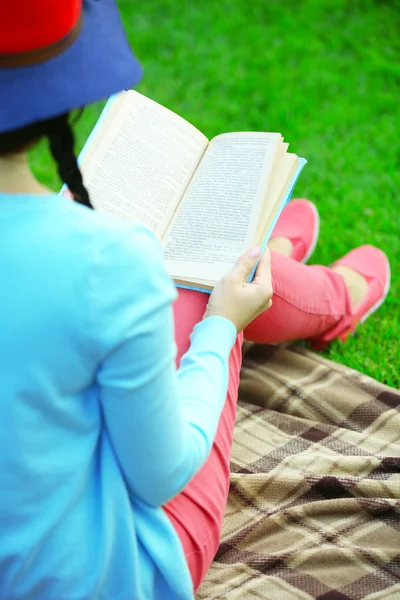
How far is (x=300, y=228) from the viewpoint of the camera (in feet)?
7.06

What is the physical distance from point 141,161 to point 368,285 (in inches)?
Answer: 32.8

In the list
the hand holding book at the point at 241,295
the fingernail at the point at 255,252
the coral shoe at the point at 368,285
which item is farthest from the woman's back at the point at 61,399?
the coral shoe at the point at 368,285

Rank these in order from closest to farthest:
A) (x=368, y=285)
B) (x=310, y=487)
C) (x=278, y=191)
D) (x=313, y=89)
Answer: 1. (x=278, y=191)
2. (x=310, y=487)
3. (x=368, y=285)
4. (x=313, y=89)

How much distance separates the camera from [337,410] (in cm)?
168

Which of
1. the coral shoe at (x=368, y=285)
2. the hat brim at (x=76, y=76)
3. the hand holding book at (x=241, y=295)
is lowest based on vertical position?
the coral shoe at (x=368, y=285)

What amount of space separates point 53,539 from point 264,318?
0.83 m

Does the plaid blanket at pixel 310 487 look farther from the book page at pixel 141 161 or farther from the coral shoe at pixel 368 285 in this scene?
the book page at pixel 141 161

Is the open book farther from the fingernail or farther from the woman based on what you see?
the woman

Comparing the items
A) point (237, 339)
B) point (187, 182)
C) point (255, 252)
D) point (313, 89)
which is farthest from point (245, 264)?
point (313, 89)

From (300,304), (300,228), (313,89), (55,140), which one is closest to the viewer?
(55,140)

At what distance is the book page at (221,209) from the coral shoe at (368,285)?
599mm

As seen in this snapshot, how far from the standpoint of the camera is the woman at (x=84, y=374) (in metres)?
0.76

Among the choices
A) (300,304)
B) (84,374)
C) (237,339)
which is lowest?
(300,304)

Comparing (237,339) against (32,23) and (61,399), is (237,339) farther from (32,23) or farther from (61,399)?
(32,23)
